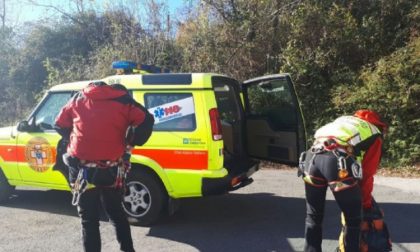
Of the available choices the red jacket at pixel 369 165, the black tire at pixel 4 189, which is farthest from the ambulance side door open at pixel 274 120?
the black tire at pixel 4 189

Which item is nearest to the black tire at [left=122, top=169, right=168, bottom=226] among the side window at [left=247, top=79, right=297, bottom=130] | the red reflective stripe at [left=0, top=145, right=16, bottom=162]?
the side window at [left=247, top=79, right=297, bottom=130]

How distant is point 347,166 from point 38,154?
4.17 meters

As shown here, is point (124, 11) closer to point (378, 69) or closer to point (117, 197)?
point (378, 69)

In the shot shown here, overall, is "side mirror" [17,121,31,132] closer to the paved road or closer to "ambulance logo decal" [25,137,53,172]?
"ambulance logo decal" [25,137,53,172]

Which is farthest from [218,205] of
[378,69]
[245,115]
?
[378,69]

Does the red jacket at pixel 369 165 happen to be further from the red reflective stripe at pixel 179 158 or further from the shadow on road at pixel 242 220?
the red reflective stripe at pixel 179 158

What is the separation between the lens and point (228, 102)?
6277mm

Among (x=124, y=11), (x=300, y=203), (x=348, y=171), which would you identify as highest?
(x=124, y=11)

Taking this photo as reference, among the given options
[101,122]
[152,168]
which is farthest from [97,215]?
[152,168]

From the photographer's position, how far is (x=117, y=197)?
417 cm

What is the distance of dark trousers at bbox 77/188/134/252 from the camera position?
4.06 m

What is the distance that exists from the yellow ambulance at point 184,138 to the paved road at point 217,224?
394 millimetres

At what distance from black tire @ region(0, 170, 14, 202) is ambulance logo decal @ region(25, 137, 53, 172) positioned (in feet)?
2.20

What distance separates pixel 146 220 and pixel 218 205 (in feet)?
4.40
